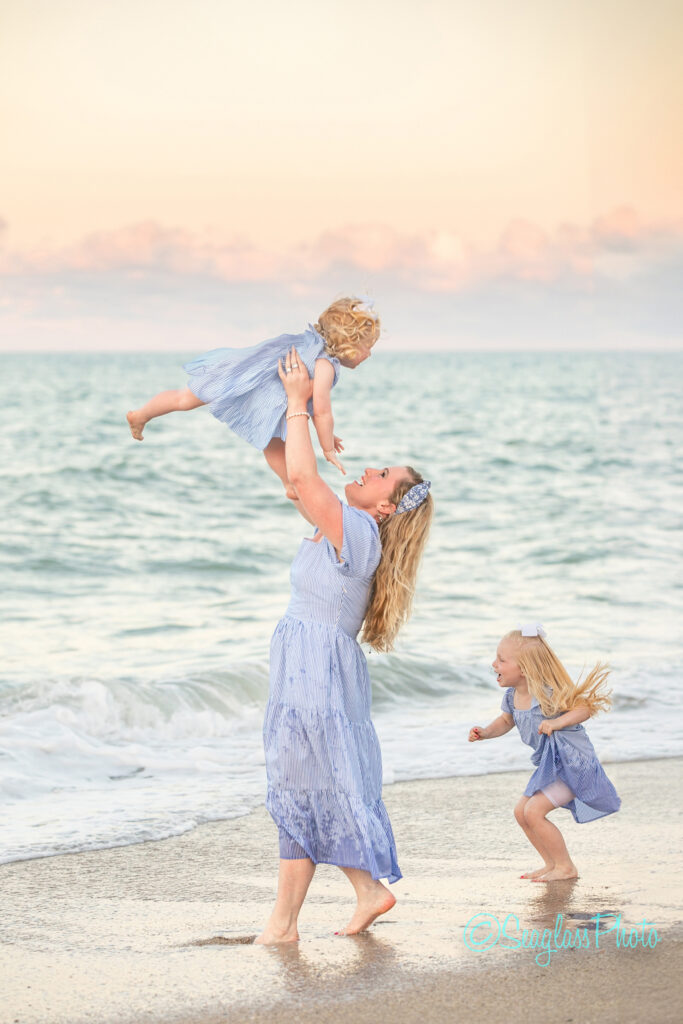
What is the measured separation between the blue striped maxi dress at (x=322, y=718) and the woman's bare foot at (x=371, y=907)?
6cm

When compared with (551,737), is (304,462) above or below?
above

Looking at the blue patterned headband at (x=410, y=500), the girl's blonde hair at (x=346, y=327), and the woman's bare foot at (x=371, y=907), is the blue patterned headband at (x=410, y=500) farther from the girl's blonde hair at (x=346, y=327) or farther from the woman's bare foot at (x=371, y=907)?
the woman's bare foot at (x=371, y=907)

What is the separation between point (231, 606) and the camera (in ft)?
36.3

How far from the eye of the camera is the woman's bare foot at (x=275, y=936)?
317 cm

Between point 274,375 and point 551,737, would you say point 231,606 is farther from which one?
point 274,375

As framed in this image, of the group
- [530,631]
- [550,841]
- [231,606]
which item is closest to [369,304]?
[530,631]

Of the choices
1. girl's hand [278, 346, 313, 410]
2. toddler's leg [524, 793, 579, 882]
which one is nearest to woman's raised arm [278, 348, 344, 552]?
girl's hand [278, 346, 313, 410]

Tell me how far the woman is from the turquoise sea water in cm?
171

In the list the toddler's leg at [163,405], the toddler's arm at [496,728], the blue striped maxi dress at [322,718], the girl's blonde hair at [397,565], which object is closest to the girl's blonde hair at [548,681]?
the toddler's arm at [496,728]

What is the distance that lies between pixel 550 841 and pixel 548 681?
535 mm

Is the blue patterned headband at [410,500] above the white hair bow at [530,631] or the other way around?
above

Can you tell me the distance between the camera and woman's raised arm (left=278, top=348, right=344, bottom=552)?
9.98 feet

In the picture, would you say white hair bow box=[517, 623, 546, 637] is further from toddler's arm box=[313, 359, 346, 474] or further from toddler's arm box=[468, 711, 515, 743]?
toddler's arm box=[313, 359, 346, 474]

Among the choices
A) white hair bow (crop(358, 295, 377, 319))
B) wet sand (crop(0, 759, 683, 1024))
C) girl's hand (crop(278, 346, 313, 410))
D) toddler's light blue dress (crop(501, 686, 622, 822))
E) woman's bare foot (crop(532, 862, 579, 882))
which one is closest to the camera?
wet sand (crop(0, 759, 683, 1024))
